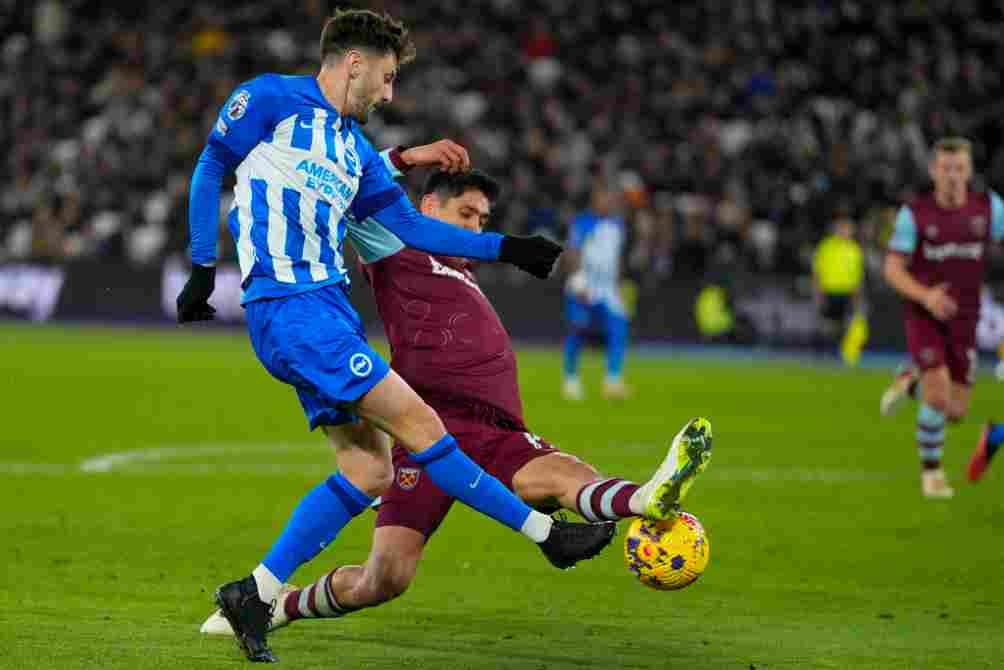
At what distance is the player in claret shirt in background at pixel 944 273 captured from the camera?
37.7 feet

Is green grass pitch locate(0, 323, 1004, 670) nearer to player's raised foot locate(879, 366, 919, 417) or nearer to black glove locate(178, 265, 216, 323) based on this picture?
player's raised foot locate(879, 366, 919, 417)

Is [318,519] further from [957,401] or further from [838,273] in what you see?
[838,273]

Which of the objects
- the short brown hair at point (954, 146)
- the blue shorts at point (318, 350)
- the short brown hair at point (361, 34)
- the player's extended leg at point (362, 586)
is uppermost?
the short brown hair at point (361, 34)

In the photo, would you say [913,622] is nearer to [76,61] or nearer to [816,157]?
[816,157]

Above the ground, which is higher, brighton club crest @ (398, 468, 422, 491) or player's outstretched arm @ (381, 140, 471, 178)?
player's outstretched arm @ (381, 140, 471, 178)

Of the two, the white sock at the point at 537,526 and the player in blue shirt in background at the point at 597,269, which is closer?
the white sock at the point at 537,526

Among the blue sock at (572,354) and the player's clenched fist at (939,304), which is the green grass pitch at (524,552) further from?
the player's clenched fist at (939,304)

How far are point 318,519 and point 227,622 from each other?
2.02 feet

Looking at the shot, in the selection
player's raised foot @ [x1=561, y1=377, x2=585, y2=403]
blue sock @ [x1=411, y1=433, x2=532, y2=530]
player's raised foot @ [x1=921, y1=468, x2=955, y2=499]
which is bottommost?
player's raised foot @ [x1=561, y1=377, x2=585, y2=403]

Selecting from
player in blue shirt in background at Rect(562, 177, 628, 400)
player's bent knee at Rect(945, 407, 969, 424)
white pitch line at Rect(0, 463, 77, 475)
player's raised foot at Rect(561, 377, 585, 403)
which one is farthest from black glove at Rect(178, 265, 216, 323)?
player in blue shirt in background at Rect(562, 177, 628, 400)

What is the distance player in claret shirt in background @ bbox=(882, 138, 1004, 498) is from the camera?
37.7 feet

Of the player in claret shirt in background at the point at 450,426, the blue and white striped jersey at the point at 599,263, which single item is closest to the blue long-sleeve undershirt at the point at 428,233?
the player in claret shirt in background at the point at 450,426

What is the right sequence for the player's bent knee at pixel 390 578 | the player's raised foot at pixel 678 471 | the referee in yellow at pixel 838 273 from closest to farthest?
the player's raised foot at pixel 678 471, the player's bent knee at pixel 390 578, the referee in yellow at pixel 838 273

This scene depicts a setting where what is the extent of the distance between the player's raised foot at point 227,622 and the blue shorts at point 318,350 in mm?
926
